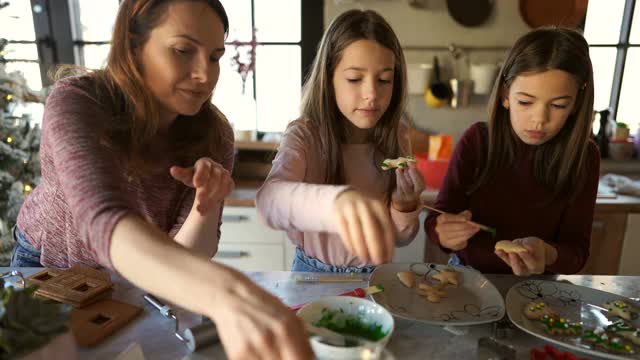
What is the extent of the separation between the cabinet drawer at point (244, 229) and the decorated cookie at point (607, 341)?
1496 mm

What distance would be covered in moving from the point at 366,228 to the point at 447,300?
440 millimetres

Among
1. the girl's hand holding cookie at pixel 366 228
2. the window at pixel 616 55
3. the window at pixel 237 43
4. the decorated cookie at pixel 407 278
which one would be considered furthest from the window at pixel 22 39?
the window at pixel 616 55

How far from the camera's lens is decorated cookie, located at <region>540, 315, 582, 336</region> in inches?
32.7

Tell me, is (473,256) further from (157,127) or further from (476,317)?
(157,127)

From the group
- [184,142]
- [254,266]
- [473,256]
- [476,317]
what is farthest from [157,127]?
[254,266]

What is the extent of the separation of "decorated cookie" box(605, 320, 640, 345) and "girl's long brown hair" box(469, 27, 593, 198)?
1.63 ft

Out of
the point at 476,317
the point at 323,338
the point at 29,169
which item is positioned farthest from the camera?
the point at 29,169

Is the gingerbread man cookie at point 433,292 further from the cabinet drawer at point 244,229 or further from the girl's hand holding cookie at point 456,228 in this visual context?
the cabinet drawer at point 244,229

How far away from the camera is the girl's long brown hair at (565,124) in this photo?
3.70 feet

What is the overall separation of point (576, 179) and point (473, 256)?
1.22 ft

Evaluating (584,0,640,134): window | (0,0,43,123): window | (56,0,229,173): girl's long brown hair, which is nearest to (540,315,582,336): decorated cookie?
(56,0,229,173): girl's long brown hair

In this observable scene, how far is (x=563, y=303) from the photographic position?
95cm

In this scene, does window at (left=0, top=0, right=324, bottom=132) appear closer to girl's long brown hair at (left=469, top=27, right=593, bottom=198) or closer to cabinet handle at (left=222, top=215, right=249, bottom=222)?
cabinet handle at (left=222, top=215, right=249, bottom=222)

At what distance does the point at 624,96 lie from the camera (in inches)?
103
